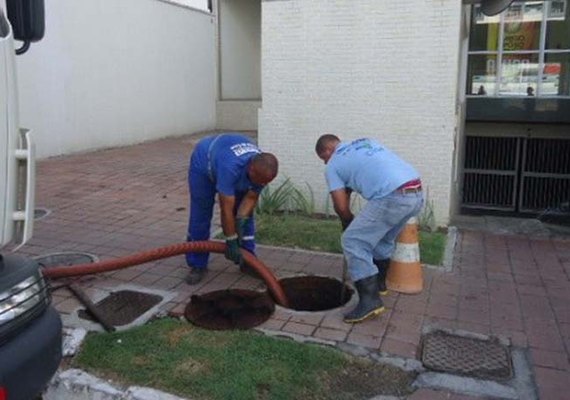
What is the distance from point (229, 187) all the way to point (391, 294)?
1552 mm

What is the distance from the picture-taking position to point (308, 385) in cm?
335

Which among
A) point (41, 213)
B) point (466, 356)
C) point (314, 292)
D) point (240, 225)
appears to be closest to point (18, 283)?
point (240, 225)

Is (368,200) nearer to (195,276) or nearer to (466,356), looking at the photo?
(466,356)

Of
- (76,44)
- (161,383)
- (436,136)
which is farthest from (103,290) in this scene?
(76,44)

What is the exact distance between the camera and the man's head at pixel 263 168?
411 cm

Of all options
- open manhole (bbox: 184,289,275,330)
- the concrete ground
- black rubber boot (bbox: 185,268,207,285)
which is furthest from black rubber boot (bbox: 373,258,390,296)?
black rubber boot (bbox: 185,268,207,285)

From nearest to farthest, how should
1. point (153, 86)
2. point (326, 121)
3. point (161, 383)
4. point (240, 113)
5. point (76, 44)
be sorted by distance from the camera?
1. point (161, 383)
2. point (326, 121)
3. point (76, 44)
4. point (153, 86)
5. point (240, 113)

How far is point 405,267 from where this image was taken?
4.74 metres

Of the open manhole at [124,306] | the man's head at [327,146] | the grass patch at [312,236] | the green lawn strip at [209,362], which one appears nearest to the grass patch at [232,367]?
the green lawn strip at [209,362]

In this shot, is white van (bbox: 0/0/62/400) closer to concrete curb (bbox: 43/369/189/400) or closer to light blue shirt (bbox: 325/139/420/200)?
concrete curb (bbox: 43/369/189/400)

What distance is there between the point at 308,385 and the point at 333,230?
10.4ft

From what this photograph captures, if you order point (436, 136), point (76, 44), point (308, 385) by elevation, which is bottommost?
point (308, 385)

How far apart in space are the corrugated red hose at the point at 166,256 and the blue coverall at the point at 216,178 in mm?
356

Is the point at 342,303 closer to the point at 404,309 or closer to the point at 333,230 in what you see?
the point at 404,309
